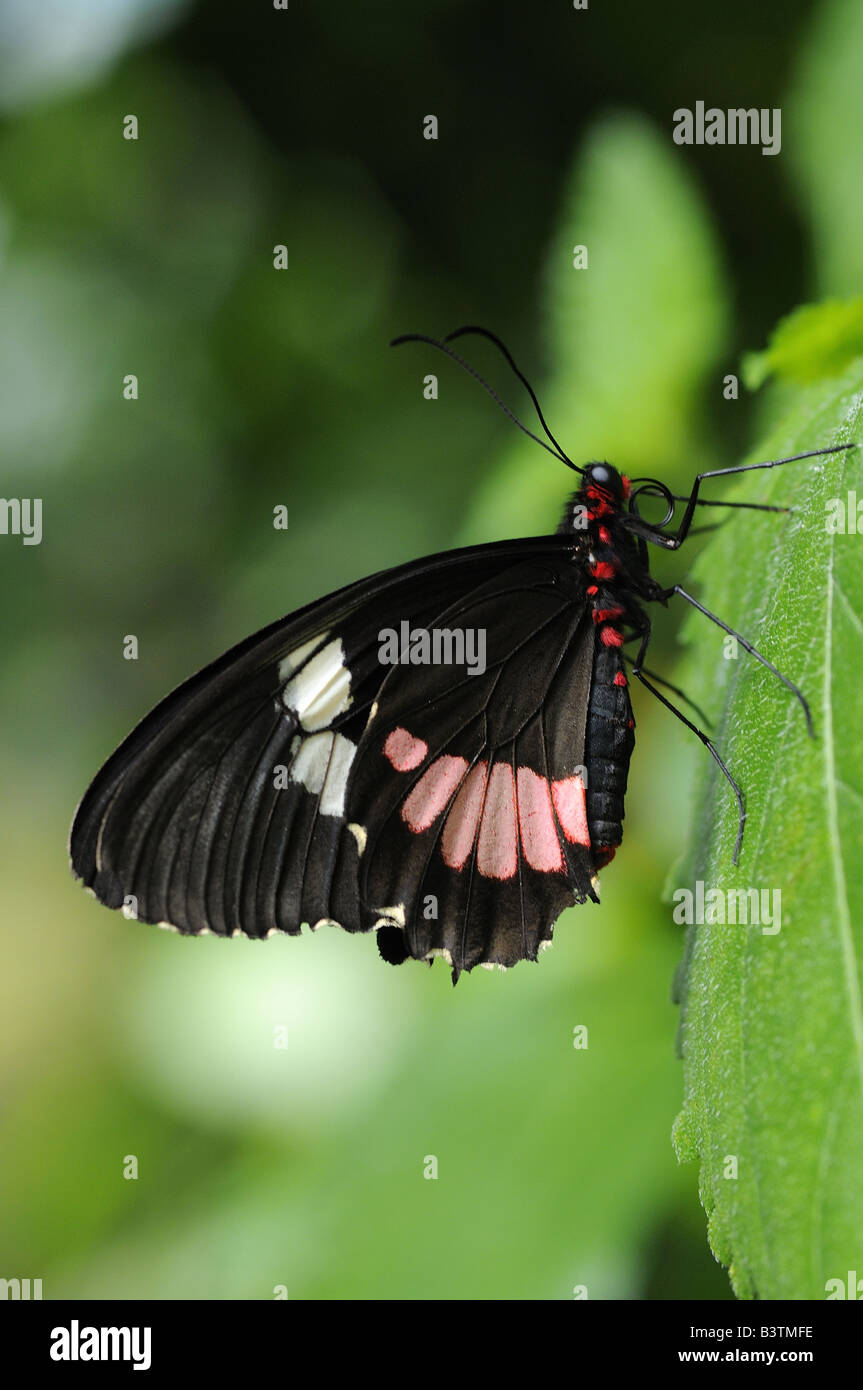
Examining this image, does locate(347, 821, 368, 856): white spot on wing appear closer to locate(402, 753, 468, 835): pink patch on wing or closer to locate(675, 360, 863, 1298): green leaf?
locate(402, 753, 468, 835): pink patch on wing

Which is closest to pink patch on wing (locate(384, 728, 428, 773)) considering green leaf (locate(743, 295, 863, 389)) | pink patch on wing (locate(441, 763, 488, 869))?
pink patch on wing (locate(441, 763, 488, 869))

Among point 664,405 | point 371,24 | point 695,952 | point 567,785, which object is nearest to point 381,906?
point 567,785

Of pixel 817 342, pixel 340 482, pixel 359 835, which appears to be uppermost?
pixel 340 482

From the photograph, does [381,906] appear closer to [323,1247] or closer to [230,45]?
[323,1247]

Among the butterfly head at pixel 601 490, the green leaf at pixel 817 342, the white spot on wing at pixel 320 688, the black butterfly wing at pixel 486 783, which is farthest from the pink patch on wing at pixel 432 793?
the green leaf at pixel 817 342

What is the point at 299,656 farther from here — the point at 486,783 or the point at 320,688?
the point at 486,783

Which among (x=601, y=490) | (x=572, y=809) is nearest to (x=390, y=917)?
(x=572, y=809)
